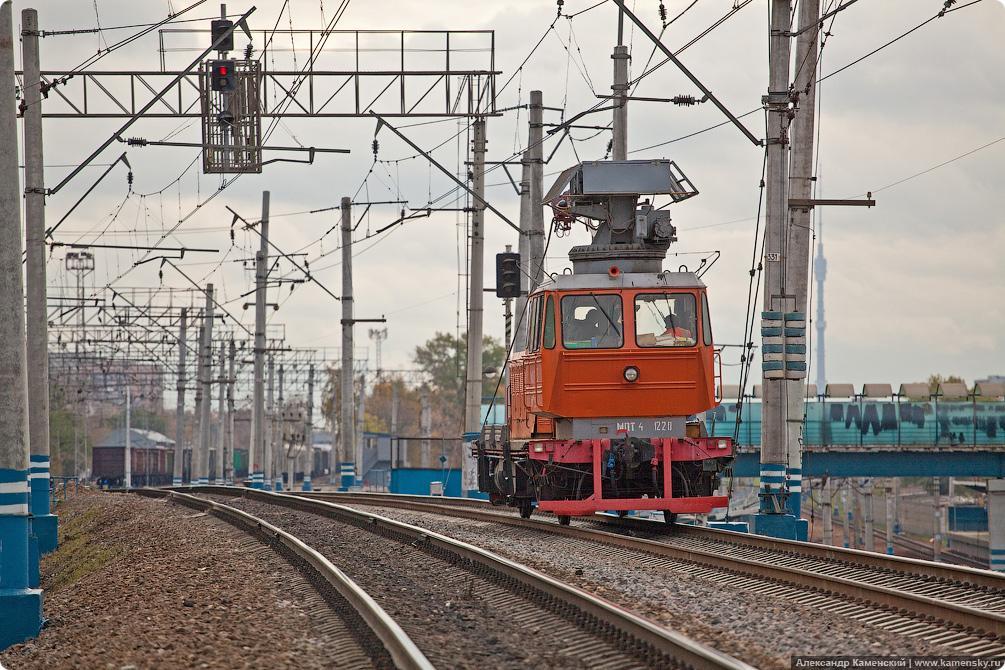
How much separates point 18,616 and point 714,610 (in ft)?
22.2

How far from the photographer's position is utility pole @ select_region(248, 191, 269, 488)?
49531mm

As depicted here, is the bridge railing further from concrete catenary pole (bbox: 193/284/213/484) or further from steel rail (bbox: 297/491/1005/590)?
steel rail (bbox: 297/491/1005/590)

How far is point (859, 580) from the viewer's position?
13.0 meters

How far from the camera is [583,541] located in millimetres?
17969

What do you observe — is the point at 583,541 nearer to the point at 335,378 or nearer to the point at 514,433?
the point at 514,433

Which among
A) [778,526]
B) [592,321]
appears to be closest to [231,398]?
[592,321]

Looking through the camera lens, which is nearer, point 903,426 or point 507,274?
point 507,274

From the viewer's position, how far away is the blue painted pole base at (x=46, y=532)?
24922 millimetres

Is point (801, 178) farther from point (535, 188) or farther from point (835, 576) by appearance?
point (835, 576)

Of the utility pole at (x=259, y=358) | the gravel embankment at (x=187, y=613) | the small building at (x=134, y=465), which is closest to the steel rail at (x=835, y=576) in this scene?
the gravel embankment at (x=187, y=613)

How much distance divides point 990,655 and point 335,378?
103 metres

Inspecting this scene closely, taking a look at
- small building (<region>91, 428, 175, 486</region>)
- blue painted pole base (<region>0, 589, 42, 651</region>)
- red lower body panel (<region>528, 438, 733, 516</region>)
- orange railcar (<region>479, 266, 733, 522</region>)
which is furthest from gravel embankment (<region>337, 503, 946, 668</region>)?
small building (<region>91, 428, 175, 486</region>)

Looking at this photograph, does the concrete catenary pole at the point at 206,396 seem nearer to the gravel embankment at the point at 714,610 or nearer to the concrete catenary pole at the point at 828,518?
the concrete catenary pole at the point at 828,518

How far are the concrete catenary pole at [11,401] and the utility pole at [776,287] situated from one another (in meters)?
10.5
